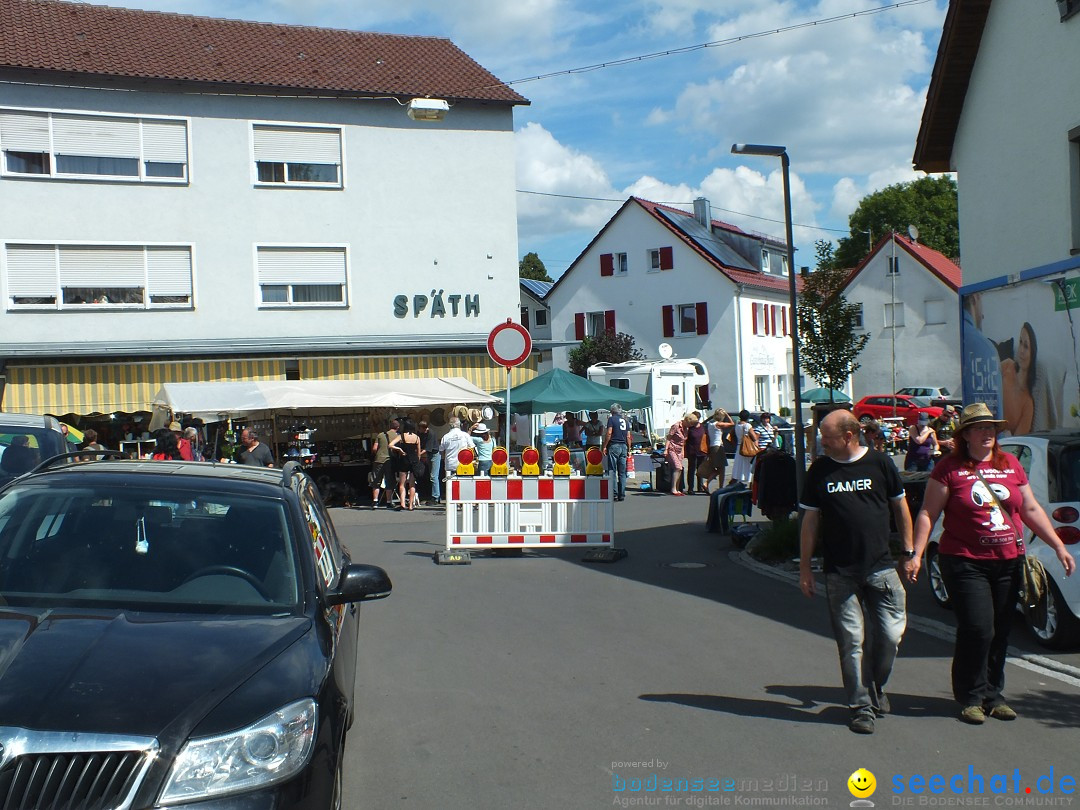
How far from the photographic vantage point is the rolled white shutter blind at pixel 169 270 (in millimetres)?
23547

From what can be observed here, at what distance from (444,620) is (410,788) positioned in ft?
14.1

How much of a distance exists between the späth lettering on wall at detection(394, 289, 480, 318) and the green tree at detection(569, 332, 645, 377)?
22289mm

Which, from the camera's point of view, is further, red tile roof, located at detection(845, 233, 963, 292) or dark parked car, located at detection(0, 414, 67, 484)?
red tile roof, located at detection(845, 233, 963, 292)

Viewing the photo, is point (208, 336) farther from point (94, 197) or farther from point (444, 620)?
point (444, 620)

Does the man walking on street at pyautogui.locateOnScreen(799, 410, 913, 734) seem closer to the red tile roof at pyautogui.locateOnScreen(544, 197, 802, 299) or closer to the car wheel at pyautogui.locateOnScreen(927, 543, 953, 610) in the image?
the car wheel at pyautogui.locateOnScreen(927, 543, 953, 610)

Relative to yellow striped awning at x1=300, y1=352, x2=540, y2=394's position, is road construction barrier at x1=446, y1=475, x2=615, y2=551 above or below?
below

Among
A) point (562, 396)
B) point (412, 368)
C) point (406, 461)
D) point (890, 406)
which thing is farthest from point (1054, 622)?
point (890, 406)

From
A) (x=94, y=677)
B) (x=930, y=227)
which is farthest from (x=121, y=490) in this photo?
(x=930, y=227)

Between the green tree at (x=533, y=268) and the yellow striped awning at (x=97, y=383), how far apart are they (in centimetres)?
8207

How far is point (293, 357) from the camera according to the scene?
2428 cm

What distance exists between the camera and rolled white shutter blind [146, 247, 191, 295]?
927 inches

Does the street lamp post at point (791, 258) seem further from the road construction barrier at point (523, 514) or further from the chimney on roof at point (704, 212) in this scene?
the chimney on roof at point (704, 212)

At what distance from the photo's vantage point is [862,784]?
5086mm

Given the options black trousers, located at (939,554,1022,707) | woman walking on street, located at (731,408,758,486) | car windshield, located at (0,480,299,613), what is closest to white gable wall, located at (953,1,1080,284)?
woman walking on street, located at (731,408,758,486)
